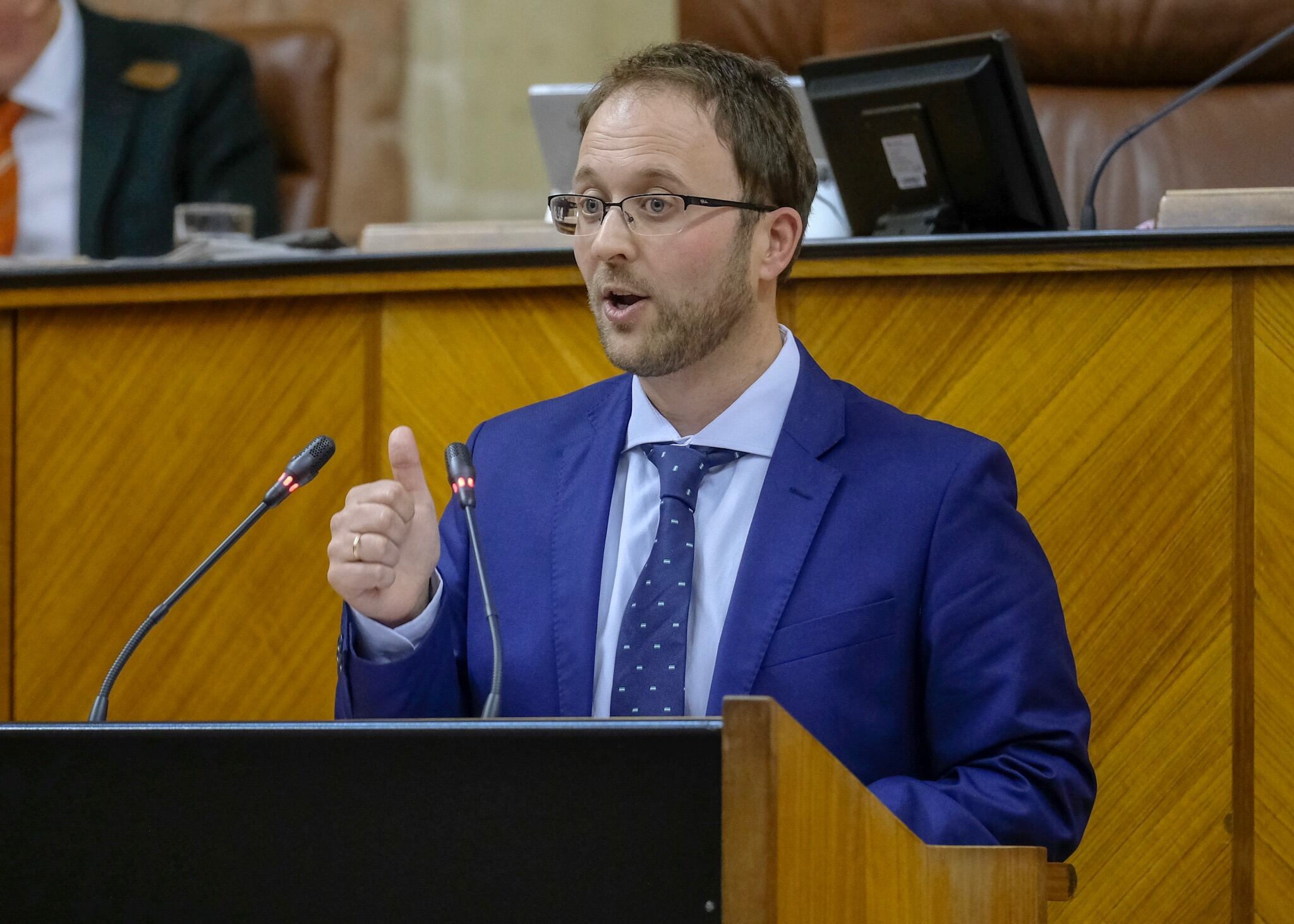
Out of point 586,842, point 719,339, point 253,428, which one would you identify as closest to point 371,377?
point 253,428

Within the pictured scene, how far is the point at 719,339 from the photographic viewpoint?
1486 millimetres

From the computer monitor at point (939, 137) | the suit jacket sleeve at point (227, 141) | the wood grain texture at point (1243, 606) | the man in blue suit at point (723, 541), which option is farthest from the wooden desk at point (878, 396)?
the suit jacket sleeve at point (227, 141)

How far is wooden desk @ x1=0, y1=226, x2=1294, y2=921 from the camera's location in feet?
5.43

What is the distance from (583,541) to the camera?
1.44 m

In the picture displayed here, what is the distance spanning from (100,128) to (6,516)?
1072mm

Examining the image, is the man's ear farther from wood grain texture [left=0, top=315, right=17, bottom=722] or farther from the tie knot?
wood grain texture [left=0, top=315, right=17, bottom=722]

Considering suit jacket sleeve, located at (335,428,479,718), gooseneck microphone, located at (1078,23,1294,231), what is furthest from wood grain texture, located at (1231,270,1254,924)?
suit jacket sleeve, located at (335,428,479,718)

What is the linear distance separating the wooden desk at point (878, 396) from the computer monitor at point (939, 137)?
201mm

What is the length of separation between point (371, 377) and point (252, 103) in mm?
1263

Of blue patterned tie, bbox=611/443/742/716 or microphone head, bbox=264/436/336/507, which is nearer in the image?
microphone head, bbox=264/436/336/507

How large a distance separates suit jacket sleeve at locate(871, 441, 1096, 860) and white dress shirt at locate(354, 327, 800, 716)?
184mm

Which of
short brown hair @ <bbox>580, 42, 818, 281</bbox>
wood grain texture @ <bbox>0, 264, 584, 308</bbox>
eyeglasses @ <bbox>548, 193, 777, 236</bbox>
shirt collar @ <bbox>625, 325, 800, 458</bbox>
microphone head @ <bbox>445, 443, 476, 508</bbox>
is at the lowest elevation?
shirt collar @ <bbox>625, 325, 800, 458</bbox>

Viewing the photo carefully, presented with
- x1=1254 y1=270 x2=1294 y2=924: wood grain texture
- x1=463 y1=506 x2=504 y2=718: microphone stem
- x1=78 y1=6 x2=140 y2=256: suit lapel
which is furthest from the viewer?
x1=78 y1=6 x2=140 y2=256: suit lapel

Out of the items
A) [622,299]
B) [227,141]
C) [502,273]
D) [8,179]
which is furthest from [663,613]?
[8,179]
